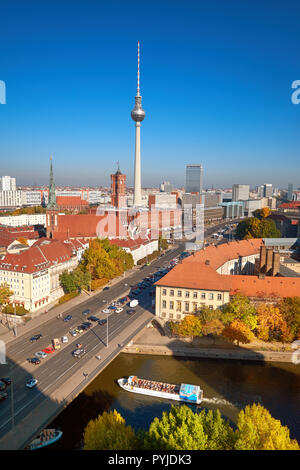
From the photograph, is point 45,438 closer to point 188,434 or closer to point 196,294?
point 188,434

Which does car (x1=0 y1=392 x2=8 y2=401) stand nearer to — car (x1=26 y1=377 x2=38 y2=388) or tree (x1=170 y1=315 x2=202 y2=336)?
car (x1=26 y1=377 x2=38 y2=388)

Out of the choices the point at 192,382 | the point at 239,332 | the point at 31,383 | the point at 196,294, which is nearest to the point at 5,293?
the point at 31,383

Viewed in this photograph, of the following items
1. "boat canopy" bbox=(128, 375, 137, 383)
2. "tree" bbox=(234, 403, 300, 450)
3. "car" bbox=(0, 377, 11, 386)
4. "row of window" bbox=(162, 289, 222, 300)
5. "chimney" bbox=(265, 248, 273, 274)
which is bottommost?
"boat canopy" bbox=(128, 375, 137, 383)

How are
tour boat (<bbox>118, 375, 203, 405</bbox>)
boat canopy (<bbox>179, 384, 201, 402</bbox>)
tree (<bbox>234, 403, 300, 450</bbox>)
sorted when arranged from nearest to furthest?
tree (<bbox>234, 403, 300, 450</bbox>) < boat canopy (<bbox>179, 384, 201, 402</bbox>) < tour boat (<bbox>118, 375, 203, 405</bbox>)

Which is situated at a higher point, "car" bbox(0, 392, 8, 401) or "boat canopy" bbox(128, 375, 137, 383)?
"car" bbox(0, 392, 8, 401)

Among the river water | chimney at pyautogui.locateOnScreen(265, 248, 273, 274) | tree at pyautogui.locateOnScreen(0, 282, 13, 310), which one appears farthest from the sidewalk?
chimney at pyautogui.locateOnScreen(265, 248, 273, 274)

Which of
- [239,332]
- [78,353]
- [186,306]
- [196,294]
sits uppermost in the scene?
[196,294]

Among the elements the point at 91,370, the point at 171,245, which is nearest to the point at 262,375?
the point at 91,370

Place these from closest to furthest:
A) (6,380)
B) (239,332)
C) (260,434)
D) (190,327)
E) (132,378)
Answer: (260,434) < (6,380) < (132,378) < (239,332) < (190,327)
